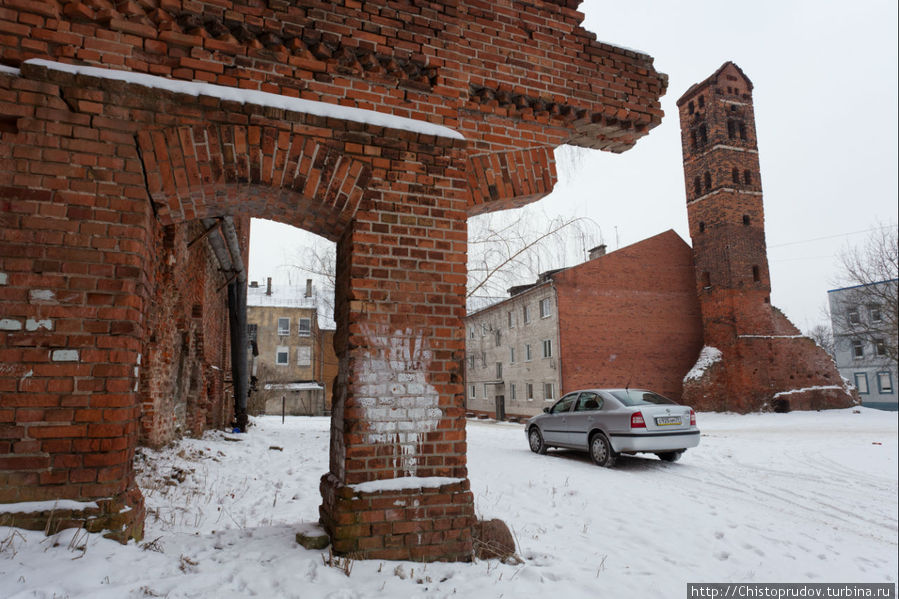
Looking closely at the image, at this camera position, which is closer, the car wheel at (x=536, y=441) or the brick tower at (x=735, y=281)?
the car wheel at (x=536, y=441)

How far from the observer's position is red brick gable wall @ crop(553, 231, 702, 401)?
26.2 metres

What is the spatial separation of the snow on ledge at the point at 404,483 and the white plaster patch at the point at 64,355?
178cm

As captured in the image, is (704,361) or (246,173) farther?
(704,361)

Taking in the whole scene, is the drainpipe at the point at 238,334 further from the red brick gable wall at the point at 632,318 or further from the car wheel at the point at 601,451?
the red brick gable wall at the point at 632,318

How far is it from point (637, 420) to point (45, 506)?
7.83m

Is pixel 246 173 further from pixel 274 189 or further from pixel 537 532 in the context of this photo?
pixel 537 532

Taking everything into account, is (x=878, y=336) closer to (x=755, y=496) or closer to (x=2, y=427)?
(x=755, y=496)

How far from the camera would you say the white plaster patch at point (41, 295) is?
3068 millimetres

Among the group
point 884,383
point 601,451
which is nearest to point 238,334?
point 601,451

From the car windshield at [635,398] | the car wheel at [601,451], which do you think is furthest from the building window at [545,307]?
the car wheel at [601,451]

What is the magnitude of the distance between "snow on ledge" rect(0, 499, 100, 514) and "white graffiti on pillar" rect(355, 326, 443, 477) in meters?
1.60

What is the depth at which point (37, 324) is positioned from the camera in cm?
305

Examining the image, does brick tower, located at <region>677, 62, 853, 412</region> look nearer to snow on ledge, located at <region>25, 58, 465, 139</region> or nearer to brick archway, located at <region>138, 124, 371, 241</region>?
snow on ledge, located at <region>25, 58, 465, 139</region>

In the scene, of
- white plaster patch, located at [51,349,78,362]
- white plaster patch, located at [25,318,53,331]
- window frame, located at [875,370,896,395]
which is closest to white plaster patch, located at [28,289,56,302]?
white plaster patch, located at [25,318,53,331]
